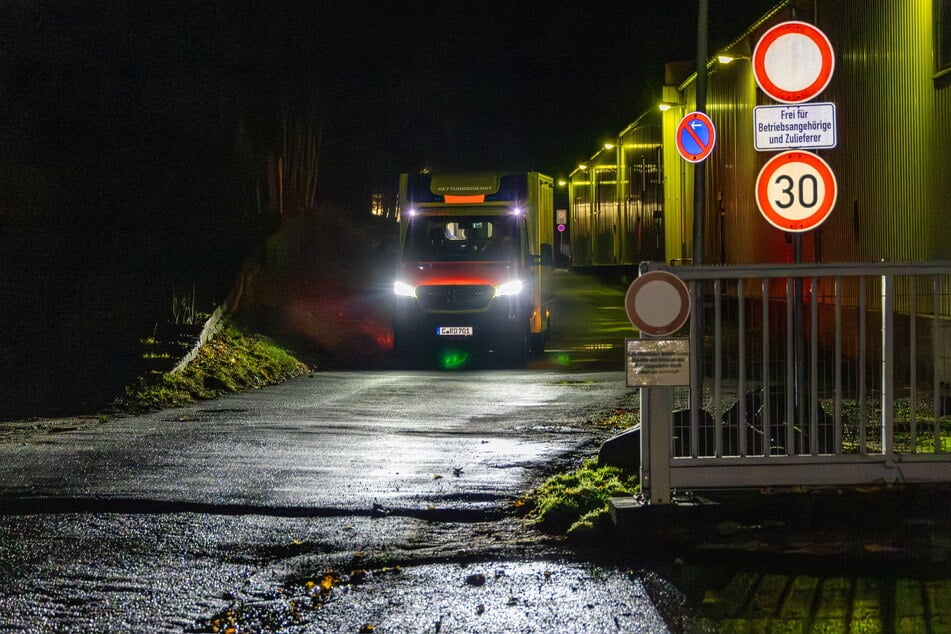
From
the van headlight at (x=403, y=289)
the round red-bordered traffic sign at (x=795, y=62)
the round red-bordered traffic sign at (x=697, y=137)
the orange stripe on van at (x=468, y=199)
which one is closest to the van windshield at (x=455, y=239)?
the orange stripe on van at (x=468, y=199)

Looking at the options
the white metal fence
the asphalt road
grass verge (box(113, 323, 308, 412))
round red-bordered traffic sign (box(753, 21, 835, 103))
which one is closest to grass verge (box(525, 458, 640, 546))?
the asphalt road

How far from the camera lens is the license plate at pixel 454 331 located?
21.9 m

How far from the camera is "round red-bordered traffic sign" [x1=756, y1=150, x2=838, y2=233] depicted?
9406mm

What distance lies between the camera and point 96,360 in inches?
696

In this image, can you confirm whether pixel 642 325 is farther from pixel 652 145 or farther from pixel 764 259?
pixel 652 145

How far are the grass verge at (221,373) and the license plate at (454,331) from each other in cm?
249

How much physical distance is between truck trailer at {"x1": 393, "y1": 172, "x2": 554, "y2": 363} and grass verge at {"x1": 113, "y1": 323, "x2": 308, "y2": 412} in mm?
2433

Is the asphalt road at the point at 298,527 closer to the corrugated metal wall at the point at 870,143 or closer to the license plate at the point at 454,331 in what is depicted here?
the corrugated metal wall at the point at 870,143

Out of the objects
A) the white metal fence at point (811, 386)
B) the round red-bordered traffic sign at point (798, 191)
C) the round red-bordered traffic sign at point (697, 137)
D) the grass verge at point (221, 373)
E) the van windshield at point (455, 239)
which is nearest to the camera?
the white metal fence at point (811, 386)

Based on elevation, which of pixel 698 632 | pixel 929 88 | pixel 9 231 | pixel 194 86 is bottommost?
pixel 698 632

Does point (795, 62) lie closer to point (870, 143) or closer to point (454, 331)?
point (870, 143)

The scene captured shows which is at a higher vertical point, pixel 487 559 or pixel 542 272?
pixel 542 272

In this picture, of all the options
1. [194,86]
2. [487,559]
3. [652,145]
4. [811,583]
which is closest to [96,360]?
[194,86]

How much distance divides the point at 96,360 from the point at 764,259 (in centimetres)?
1633
